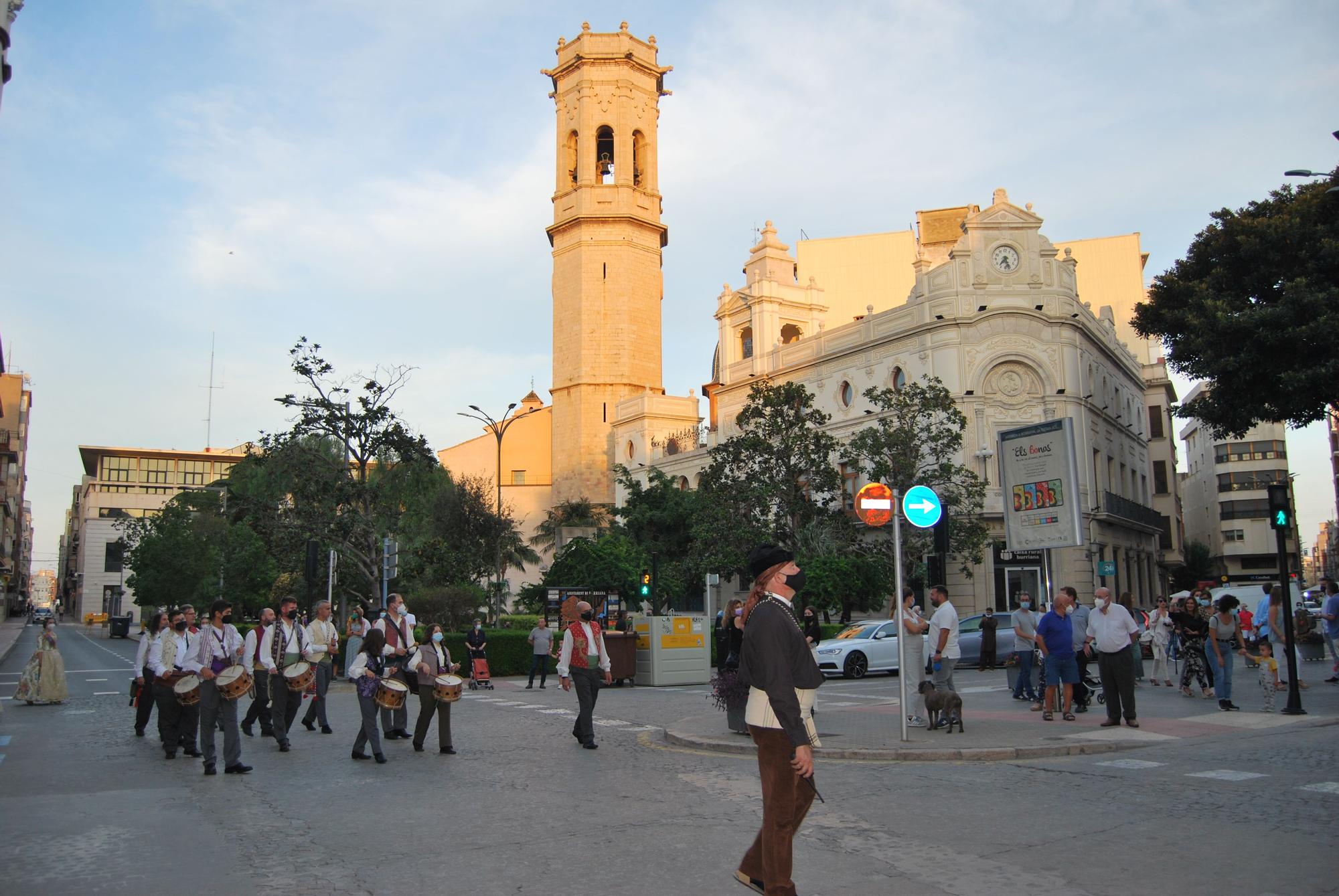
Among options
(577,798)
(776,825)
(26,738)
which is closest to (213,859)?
(577,798)

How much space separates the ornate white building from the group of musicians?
30479 mm

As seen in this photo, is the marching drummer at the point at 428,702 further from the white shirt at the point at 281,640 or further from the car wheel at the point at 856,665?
the car wheel at the point at 856,665

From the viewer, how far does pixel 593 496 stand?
60500 mm

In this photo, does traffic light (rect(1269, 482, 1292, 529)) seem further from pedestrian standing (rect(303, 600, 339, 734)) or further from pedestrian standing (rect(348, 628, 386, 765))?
pedestrian standing (rect(303, 600, 339, 734))

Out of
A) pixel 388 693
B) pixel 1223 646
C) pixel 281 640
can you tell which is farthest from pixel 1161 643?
pixel 281 640

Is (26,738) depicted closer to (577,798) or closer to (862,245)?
(577,798)

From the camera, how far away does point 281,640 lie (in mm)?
13172

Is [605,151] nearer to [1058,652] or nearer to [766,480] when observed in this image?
[766,480]

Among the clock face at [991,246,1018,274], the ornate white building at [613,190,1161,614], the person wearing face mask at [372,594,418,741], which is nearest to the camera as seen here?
the person wearing face mask at [372,594,418,741]

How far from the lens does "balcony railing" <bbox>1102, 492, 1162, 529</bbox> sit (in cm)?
4322

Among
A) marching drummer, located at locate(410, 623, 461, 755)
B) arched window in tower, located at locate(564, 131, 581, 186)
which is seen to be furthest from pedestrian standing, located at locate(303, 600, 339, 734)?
arched window in tower, located at locate(564, 131, 581, 186)

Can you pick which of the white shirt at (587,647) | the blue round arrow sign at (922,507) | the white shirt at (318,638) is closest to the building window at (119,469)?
→ the white shirt at (318,638)

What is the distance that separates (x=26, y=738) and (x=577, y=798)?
9230mm

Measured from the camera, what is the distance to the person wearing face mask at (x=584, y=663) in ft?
39.6
